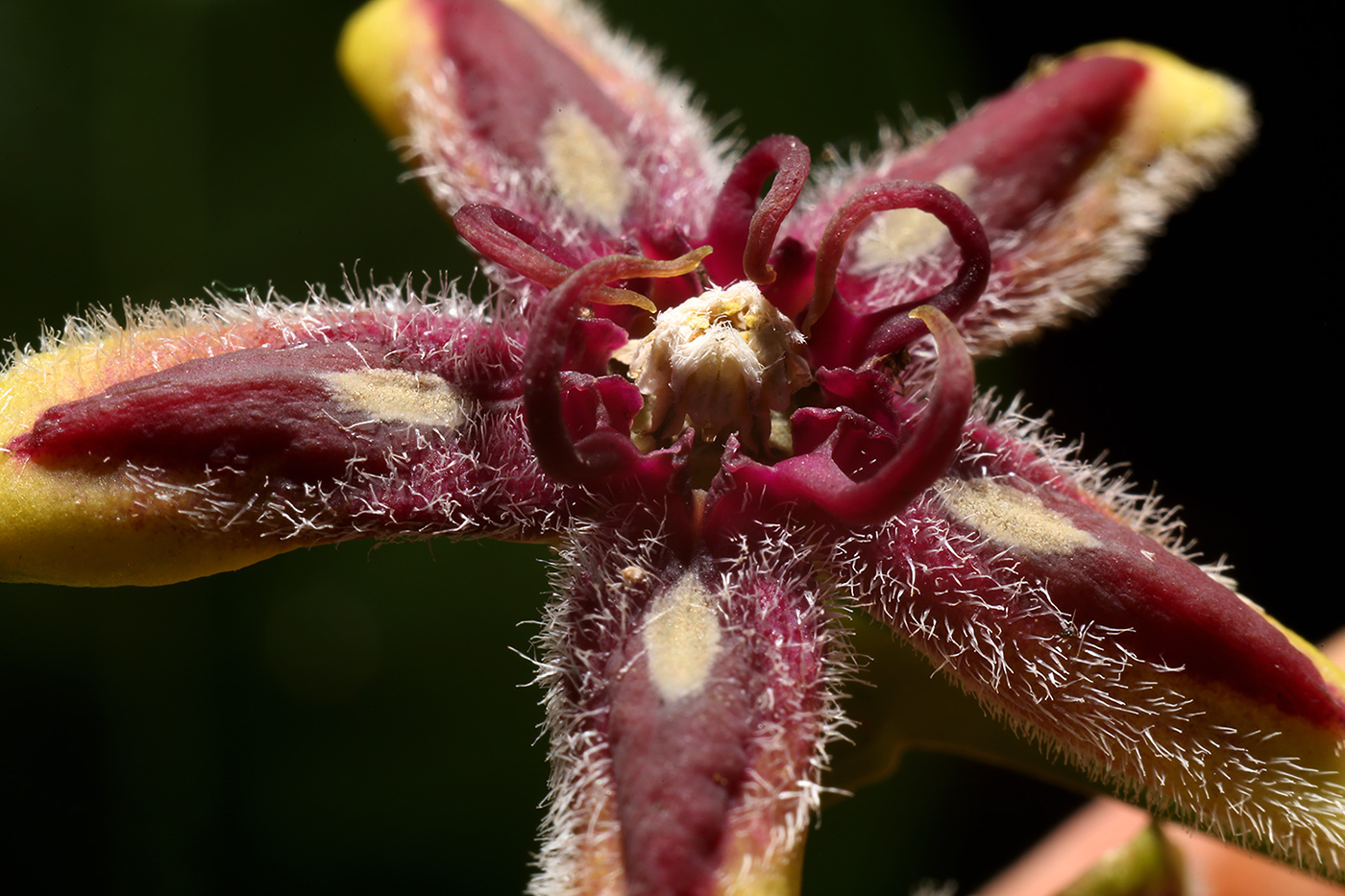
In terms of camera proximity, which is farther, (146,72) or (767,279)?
(146,72)

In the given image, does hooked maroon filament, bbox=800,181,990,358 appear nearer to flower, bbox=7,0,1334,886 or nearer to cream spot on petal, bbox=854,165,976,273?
flower, bbox=7,0,1334,886

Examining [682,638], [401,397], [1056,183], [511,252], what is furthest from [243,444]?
[1056,183]

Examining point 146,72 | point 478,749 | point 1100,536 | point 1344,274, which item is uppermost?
point 1100,536

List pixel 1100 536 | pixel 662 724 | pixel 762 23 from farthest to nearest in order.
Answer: pixel 762 23 → pixel 1100 536 → pixel 662 724

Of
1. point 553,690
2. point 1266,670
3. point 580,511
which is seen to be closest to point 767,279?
point 580,511

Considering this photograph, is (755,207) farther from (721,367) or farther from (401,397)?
(401,397)

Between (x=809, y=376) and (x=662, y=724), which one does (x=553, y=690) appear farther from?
(x=809, y=376)

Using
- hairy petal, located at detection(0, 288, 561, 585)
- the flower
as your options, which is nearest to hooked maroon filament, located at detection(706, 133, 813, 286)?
the flower
